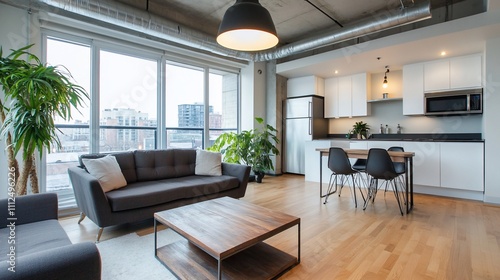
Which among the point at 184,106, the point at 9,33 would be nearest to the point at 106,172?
the point at 9,33

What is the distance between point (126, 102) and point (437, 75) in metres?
5.65

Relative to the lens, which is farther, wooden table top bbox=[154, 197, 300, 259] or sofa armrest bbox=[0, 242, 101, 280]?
wooden table top bbox=[154, 197, 300, 259]

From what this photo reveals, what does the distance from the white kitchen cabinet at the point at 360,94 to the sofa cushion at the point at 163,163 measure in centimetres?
384

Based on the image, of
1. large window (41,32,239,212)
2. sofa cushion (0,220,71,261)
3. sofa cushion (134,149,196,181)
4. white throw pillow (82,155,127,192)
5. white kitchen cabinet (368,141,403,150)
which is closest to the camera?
sofa cushion (0,220,71,261)

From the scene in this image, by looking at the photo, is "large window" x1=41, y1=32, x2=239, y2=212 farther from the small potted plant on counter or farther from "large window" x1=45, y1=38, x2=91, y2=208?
the small potted plant on counter

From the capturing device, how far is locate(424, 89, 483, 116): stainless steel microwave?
4.01m

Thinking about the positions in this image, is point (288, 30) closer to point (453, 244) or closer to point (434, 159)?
point (434, 159)

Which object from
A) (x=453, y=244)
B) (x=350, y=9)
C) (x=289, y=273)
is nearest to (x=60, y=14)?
(x=289, y=273)

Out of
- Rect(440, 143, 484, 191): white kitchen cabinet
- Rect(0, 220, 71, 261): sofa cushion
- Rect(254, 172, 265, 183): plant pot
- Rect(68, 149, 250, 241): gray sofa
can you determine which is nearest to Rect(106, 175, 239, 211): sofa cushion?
Rect(68, 149, 250, 241): gray sofa

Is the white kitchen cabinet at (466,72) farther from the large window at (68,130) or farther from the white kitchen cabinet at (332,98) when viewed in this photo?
the large window at (68,130)

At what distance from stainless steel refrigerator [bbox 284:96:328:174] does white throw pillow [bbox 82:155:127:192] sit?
4177 mm

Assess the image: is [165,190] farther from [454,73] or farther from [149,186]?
[454,73]

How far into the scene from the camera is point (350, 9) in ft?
13.7

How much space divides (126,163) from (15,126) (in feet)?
4.09
